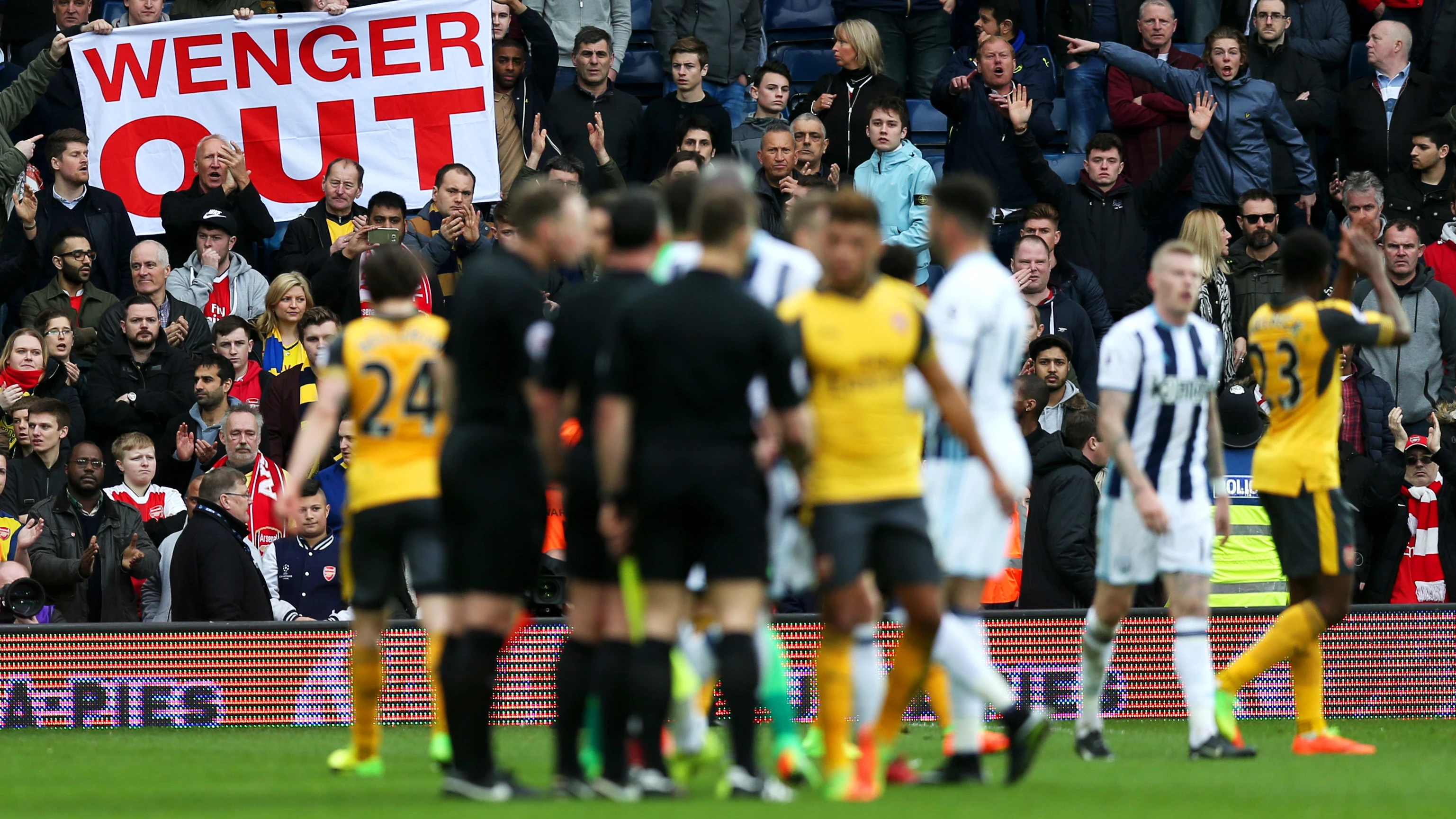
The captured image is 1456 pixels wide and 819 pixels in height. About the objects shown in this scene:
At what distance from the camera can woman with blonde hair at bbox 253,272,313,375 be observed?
14664mm

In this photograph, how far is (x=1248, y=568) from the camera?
40.5 feet

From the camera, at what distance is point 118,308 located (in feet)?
49.0

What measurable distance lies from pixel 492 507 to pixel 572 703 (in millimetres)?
749

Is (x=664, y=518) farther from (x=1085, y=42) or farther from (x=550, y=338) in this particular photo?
(x=1085, y=42)

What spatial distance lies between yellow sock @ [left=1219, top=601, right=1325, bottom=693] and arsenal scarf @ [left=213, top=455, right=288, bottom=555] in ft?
21.1

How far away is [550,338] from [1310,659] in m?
4.56

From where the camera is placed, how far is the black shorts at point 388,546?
8.22m

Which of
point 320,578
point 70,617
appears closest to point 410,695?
point 320,578

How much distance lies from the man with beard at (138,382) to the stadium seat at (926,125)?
7.08 meters

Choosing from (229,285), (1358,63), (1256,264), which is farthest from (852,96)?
(1358,63)

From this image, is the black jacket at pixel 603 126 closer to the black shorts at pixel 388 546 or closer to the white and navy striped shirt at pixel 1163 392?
the white and navy striped shirt at pixel 1163 392

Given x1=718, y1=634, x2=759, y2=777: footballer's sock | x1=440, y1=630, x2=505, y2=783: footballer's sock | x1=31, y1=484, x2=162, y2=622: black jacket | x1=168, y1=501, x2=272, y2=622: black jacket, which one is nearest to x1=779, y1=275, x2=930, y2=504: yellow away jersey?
x1=718, y1=634, x2=759, y2=777: footballer's sock

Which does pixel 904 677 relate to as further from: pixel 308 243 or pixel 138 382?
pixel 308 243

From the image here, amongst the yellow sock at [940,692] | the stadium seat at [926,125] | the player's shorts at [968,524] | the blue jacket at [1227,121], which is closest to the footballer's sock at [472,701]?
the player's shorts at [968,524]
